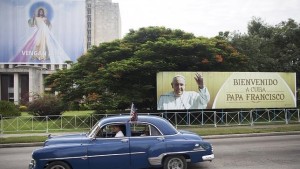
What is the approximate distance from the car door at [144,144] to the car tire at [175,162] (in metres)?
0.34

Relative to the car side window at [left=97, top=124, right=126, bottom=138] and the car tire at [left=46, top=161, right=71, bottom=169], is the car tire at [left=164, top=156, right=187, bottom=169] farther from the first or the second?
the car tire at [left=46, top=161, right=71, bottom=169]

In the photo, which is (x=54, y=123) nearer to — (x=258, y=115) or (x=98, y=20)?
(x=258, y=115)

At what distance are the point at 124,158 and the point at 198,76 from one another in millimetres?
15315

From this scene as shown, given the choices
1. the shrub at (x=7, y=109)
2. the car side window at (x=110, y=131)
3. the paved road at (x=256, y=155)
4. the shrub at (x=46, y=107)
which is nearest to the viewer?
the car side window at (x=110, y=131)

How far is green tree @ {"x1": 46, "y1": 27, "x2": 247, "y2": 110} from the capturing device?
24594 mm

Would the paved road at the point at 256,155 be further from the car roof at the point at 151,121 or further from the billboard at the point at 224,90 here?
the billboard at the point at 224,90

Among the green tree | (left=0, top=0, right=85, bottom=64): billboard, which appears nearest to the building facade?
(left=0, top=0, right=85, bottom=64): billboard

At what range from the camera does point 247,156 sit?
12.6 metres

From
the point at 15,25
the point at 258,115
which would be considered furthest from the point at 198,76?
the point at 15,25

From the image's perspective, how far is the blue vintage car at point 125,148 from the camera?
943 cm

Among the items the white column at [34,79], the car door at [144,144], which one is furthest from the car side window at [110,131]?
the white column at [34,79]

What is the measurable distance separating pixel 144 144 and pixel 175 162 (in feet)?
3.60

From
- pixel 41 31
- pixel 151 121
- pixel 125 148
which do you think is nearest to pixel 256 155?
pixel 151 121

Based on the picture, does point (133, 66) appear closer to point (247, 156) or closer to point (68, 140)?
point (247, 156)
